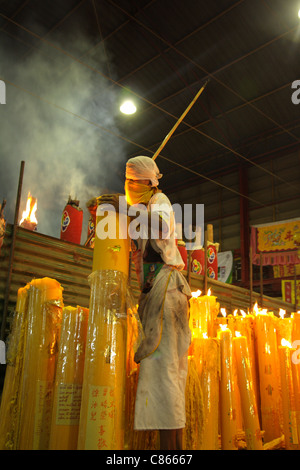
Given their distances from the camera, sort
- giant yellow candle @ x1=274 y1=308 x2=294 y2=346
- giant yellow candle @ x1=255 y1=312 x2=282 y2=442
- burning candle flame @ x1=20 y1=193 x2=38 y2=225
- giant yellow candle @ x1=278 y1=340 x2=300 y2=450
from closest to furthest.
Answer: giant yellow candle @ x1=278 y1=340 x2=300 y2=450 → giant yellow candle @ x1=255 y1=312 x2=282 y2=442 → giant yellow candle @ x1=274 y1=308 x2=294 y2=346 → burning candle flame @ x1=20 y1=193 x2=38 y2=225

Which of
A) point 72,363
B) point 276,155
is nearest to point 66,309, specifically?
point 72,363

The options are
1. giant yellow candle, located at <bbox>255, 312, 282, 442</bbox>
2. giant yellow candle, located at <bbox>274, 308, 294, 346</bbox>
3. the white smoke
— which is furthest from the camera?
the white smoke

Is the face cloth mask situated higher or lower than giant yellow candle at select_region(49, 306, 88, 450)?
higher

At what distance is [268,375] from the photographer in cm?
349

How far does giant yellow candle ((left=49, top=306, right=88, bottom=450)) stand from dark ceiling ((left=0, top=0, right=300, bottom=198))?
653cm

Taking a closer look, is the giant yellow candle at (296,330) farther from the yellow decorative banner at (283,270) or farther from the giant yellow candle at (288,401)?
the yellow decorative banner at (283,270)

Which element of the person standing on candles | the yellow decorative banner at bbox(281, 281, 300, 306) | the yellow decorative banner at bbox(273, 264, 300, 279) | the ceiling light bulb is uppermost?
the ceiling light bulb

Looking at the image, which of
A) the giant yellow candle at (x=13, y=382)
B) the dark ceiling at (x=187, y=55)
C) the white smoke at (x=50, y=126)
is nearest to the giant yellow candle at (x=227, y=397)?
the giant yellow candle at (x=13, y=382)

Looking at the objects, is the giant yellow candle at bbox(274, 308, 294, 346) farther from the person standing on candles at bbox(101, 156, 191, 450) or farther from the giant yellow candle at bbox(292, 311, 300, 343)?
the person standing on candles at bbox(101, 156, 191, 450)

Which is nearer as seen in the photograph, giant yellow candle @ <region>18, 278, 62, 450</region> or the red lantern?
giant yellow candle @ <region>18, 278, 62, 450</region>

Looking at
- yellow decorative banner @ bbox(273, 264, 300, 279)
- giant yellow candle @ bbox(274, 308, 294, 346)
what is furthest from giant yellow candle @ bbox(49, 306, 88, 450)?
yellow decorative banner @ bbox(273, 264, 300, 279)

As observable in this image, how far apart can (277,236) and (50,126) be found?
5880 millimetres

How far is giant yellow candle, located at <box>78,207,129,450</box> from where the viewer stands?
1.93 metres

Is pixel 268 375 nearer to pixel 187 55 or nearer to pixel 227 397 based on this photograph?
pixel 227 397
